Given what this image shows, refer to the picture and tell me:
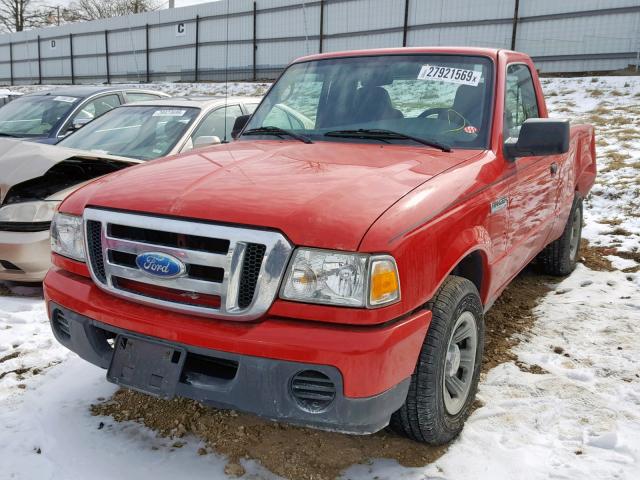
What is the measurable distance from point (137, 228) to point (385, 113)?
1.62m

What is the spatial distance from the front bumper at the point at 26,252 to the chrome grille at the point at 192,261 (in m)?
2.17

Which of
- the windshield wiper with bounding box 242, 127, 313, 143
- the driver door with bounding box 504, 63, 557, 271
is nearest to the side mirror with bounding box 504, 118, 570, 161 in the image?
the driver door with bounding box 504, 63, 557, 271

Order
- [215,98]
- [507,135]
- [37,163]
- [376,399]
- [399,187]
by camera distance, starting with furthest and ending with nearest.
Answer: [215,98] → [37,163] → [507,135] → [399,187] → [376,399]

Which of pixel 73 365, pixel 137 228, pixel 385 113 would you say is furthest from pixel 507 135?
pixel 73 365

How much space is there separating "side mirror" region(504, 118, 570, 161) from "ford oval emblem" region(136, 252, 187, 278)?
1874mm

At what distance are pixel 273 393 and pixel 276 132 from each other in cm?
184

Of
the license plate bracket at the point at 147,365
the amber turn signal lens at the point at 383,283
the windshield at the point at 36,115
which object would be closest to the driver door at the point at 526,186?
the amber turn signal lens at the point at 383,283

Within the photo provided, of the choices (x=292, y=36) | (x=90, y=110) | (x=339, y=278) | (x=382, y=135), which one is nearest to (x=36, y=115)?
(x=90, y=110)

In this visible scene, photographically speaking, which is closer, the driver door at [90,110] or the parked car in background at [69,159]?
the parked car in background at [69,159]

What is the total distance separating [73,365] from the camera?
10.8 ft

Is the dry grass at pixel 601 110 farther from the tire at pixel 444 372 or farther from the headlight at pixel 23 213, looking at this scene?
the headlight at pixel 23 213

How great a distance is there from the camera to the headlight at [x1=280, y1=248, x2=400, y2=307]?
1960 millimetres

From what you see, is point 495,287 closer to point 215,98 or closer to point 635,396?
point 635,396

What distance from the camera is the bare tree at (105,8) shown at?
48219 mm
